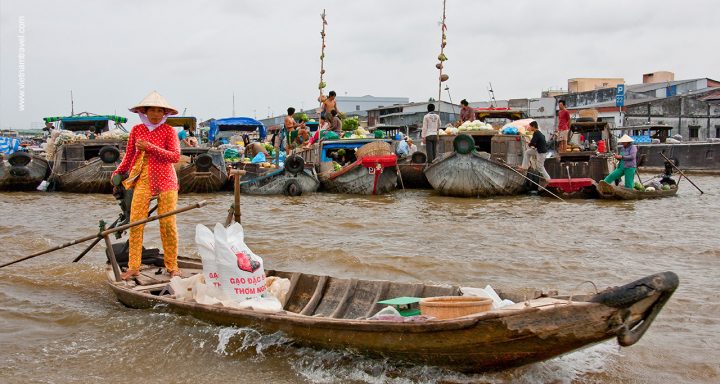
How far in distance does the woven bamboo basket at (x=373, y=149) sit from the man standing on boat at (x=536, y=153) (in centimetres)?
321

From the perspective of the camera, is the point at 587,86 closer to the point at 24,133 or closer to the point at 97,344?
the point at 97,344

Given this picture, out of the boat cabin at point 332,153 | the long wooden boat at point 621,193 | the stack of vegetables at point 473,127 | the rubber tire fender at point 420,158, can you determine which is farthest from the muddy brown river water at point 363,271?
the rubber tire fender at point 420,158

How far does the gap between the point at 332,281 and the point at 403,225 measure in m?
5.41

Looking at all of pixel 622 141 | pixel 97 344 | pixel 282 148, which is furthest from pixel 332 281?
pixel 282 148

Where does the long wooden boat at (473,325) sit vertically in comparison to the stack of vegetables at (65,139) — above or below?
below

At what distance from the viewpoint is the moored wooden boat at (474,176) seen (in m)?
13.8

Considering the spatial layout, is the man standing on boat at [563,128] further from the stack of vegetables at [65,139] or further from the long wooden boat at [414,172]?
the stack of vegetables at [65,139]

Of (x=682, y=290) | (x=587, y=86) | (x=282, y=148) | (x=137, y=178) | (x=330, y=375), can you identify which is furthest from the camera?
(x=587, y=86)

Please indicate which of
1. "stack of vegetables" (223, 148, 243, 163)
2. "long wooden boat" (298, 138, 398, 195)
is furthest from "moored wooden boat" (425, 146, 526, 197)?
"stack of vegetables" (223, 148, 243, 163)

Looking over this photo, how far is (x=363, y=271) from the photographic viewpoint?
22.9 ft

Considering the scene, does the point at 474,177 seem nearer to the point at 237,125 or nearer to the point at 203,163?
the point at 203,163

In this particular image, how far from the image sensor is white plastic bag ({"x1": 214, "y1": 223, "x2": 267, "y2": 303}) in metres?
4.36

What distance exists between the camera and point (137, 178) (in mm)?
5273

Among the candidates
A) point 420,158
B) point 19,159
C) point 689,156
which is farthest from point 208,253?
point 689,156
